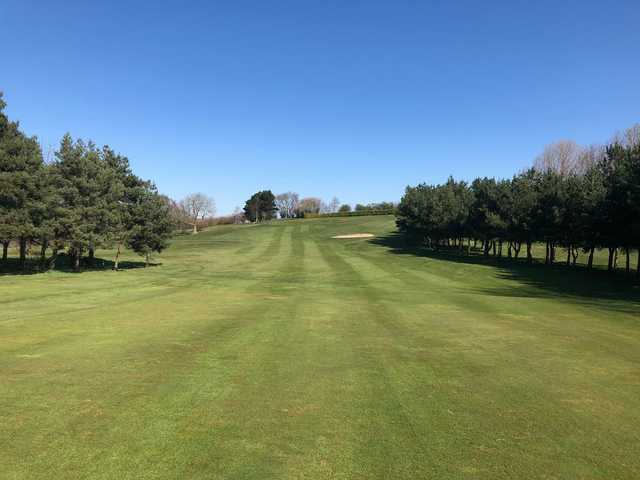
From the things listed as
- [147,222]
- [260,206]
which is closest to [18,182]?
[147,222]

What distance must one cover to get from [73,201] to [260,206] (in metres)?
142

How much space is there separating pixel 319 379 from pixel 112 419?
4.33 meters

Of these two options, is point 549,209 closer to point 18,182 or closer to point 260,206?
point 18,182

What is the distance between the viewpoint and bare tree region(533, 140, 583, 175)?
93.4 m

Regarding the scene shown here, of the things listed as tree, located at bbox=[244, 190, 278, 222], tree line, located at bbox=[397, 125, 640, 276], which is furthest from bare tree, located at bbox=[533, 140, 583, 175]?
tree, located at bbox=[244, 190, 278, 222]

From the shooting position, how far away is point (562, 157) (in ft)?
310

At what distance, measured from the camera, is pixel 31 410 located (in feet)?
24.8

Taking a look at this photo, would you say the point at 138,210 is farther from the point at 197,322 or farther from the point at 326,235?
the point at 326,235

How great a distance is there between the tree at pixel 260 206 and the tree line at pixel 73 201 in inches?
5224

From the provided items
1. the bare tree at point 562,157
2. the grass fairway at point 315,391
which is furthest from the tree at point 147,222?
the bare tree at point 562,157

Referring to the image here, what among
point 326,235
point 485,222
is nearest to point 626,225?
point 485,222

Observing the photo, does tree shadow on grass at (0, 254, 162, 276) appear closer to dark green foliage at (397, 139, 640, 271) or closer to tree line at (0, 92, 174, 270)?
tree line at (0, 92, 174, 270)

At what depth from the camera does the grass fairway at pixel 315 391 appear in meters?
6.07

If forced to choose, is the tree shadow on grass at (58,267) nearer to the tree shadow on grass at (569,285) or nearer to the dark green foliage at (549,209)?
the tree shadow on grass at (569,285)
